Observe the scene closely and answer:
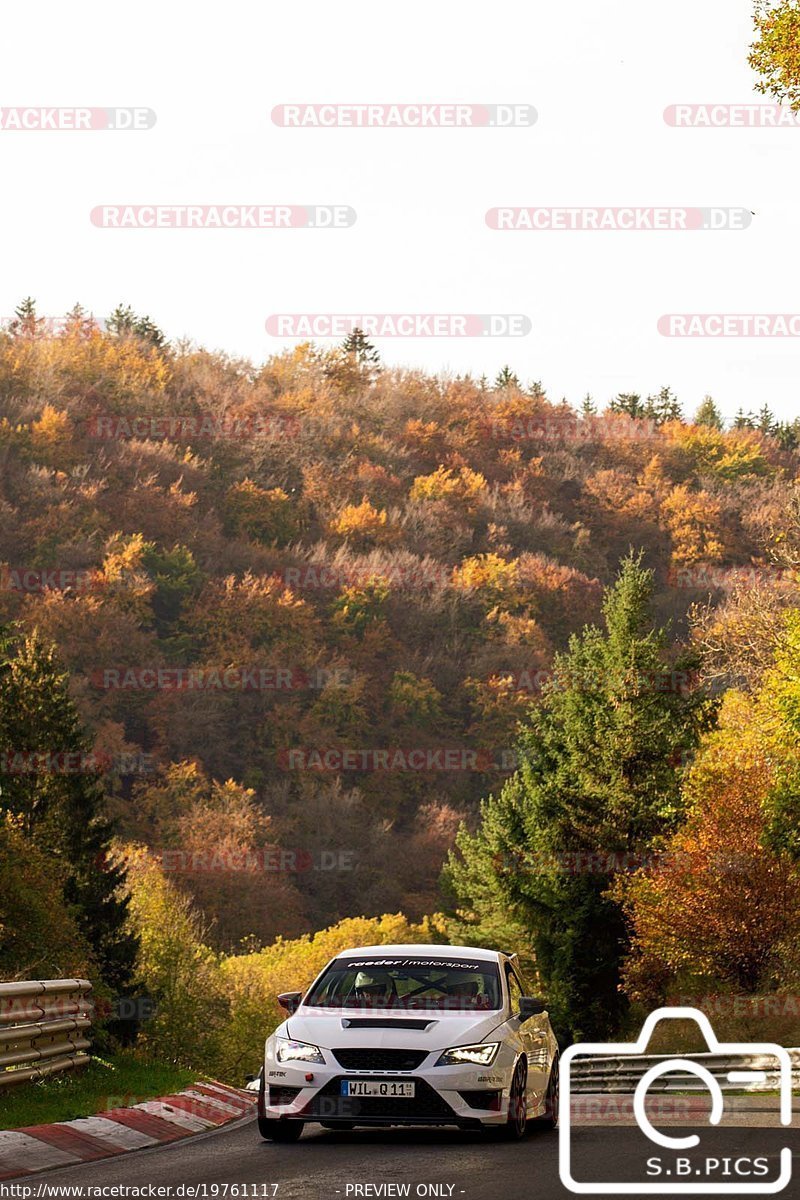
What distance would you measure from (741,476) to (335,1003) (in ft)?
465

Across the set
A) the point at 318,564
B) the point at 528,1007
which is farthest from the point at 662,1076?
the point at 318,564

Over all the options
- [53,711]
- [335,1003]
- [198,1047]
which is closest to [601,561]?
[198,1047]

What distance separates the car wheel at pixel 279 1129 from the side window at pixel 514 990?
212cm

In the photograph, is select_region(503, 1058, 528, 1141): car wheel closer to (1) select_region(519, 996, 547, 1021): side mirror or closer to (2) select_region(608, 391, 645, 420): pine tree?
(1) select_region(519, 996, 547, 1021): side mirror

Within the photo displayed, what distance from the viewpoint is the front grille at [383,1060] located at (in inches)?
480

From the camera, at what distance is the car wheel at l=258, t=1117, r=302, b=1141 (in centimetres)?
1248

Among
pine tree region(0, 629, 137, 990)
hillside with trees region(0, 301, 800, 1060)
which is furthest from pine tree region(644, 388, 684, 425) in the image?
pine tree region(0, 629, 137, 990)

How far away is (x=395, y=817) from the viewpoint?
116 m

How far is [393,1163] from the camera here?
1081 centimetres

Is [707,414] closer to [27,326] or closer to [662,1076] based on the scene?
[27,326]

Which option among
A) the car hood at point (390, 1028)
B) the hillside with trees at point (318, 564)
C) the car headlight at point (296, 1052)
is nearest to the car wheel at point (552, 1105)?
the car hood at point (390, 1028)

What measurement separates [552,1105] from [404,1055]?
2499 mm

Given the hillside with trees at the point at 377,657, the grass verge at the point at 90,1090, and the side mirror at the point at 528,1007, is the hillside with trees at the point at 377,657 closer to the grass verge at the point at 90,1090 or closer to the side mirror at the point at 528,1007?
the grass verge at the point at 90,1090

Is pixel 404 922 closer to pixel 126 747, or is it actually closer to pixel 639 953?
pixel 126 747
